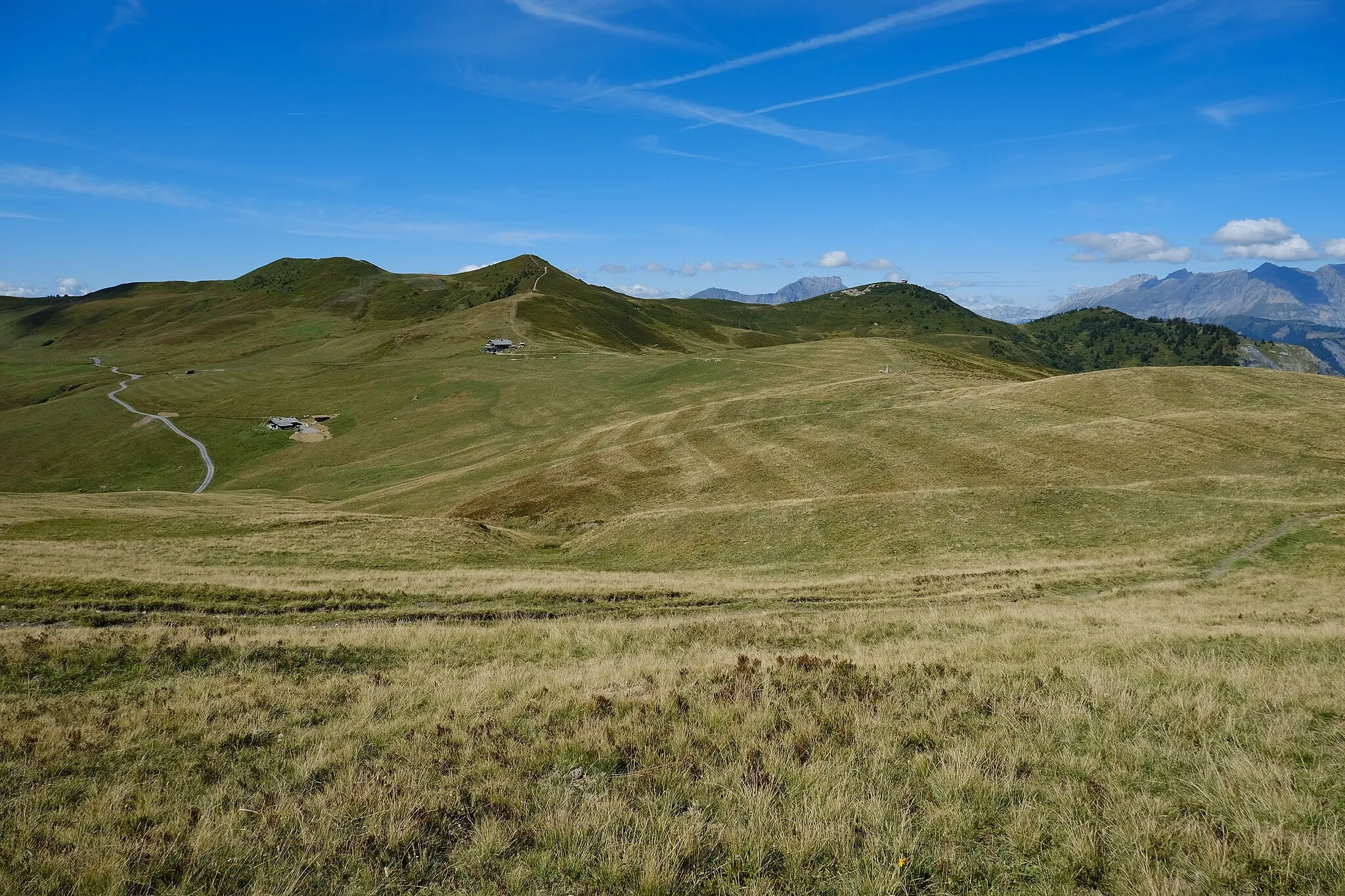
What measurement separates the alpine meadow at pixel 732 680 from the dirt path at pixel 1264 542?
32cm

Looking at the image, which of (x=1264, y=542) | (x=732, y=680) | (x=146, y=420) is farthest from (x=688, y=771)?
(x=146, y=420)

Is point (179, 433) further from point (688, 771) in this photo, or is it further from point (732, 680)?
point (688, 771)

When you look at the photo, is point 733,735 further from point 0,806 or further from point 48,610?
point 48,610

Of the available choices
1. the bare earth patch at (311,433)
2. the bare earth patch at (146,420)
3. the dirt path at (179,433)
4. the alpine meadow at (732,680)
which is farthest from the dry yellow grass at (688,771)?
the bare earth patch at (146,420)

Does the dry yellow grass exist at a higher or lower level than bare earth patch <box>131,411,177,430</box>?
lower

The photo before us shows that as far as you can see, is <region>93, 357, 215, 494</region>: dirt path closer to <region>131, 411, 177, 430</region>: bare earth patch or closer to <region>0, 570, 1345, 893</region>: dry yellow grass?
<region>131, 411, 177, 430</region>: bare earth patch

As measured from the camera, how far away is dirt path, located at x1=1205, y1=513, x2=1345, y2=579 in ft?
102

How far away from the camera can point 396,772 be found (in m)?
8.59

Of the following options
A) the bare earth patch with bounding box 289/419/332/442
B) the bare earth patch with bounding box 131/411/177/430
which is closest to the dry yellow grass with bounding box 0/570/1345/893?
the bare earth patch with bounding box 289/419/332/442

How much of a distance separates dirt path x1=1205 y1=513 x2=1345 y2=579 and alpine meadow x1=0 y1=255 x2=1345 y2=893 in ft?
1.05

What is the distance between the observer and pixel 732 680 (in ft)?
40.2

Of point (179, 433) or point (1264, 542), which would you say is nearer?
point (1264, 542)

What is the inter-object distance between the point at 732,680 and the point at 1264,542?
120 feet

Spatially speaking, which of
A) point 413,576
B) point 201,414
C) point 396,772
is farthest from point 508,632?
point 201,414
